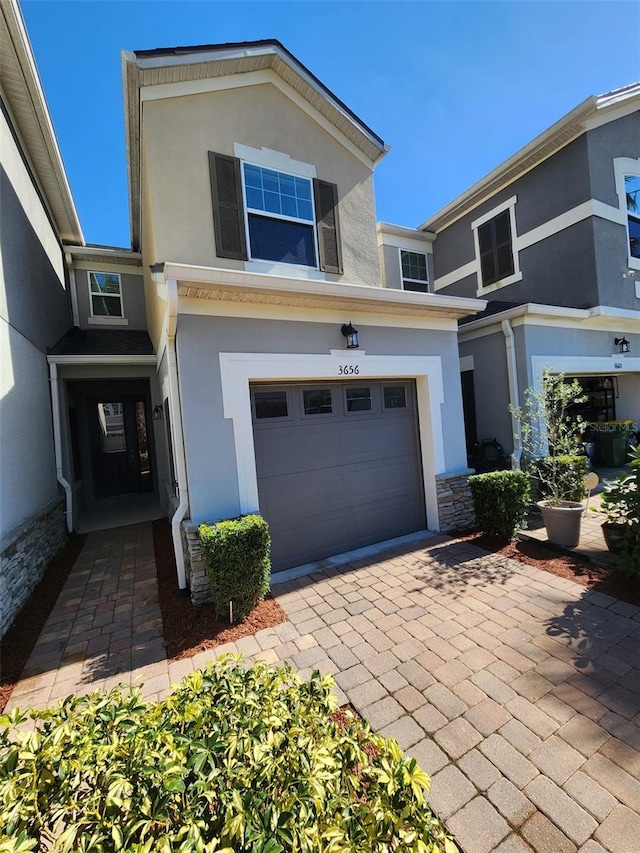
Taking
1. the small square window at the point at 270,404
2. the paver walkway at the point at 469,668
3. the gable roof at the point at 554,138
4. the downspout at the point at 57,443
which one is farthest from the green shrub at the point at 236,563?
the gable roof at the point at 554,138

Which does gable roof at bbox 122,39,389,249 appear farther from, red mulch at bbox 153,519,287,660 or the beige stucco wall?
red mulch at bbox 153,519,287,660

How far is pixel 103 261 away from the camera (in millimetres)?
9523

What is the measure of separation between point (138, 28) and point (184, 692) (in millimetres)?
8586

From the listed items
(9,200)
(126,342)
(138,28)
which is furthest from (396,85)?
(126,342)

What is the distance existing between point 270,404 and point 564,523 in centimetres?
444

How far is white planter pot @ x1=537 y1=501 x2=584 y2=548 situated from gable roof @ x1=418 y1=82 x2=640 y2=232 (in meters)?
8.40

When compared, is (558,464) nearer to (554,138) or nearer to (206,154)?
(206,154)

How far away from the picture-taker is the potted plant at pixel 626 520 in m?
3.96

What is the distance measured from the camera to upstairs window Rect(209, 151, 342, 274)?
5273 millimetres

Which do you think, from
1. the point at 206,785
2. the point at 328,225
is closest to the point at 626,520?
the point at 206,785

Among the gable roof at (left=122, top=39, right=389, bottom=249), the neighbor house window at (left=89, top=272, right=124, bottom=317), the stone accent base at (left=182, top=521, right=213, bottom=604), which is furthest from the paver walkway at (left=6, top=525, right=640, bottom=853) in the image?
the neighbor house window at (left=89, top=272, right=124, bottom=317)

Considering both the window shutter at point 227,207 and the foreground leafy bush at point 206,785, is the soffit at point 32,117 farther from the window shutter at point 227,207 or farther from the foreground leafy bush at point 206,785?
the foreground leafy bush at point 206,785

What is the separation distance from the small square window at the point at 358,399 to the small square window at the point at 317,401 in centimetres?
35

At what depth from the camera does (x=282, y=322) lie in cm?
473
